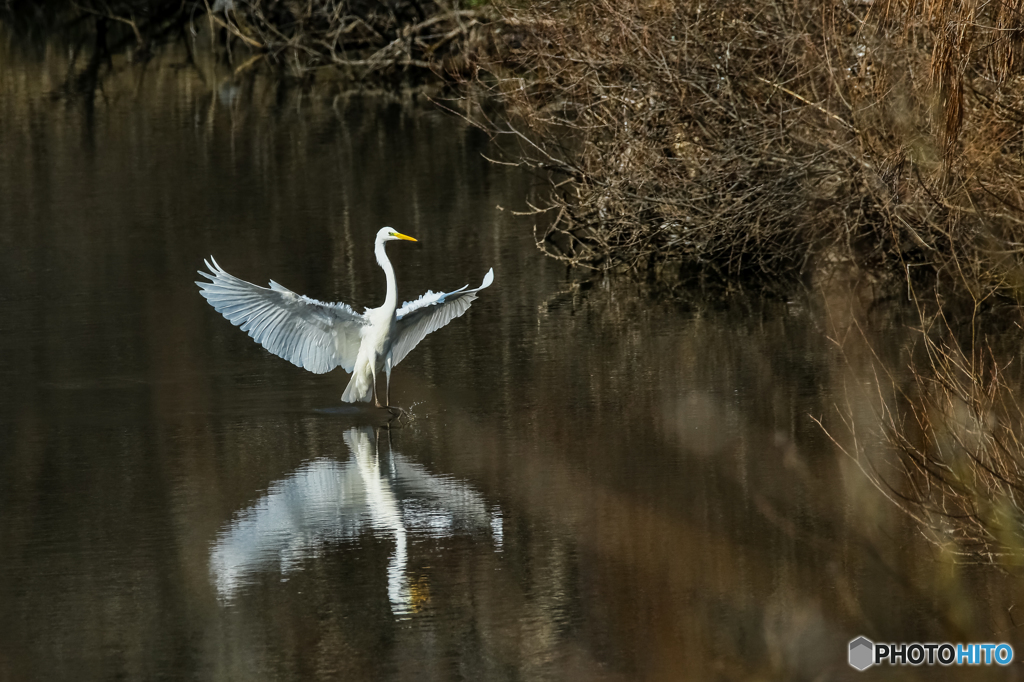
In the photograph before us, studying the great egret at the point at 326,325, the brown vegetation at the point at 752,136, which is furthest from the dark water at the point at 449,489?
the brown vegetation at the point at 752,136

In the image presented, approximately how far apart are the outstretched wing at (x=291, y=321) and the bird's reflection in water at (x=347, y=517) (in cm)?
113

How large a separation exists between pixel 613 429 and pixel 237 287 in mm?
2334

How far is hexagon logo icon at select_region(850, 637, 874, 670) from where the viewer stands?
546 cm

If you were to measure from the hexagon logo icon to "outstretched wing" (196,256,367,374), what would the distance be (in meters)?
4.00

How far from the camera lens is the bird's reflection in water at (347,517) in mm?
6531

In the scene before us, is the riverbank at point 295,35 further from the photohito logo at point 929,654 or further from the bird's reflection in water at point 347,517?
the photohito logo at point 929,654

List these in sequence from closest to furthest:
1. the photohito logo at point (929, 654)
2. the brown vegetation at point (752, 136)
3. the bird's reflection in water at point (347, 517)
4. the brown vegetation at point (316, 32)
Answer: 1. the photohito logo at point (929, 654)
2. the bird's reflection in water at point (347, 517)
3. the brown vegetation at point (752, 136)
4. the brown vegetation at point (316, 32)

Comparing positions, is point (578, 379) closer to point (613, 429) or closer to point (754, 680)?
point (613, 429)

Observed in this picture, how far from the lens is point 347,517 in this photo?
23.3 ft

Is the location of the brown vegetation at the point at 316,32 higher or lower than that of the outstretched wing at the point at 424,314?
higher

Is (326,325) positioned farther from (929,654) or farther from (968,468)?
(929,654)

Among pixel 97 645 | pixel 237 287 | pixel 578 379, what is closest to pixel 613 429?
pixel 578 379

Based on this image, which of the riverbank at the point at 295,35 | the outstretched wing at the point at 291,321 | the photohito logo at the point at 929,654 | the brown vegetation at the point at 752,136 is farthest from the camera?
the riverbank at the point at 295,35

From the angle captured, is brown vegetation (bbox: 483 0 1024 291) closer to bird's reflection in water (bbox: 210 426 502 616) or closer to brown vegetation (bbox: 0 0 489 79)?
bird's reflection in water (bbox: 210 426 502 616)
